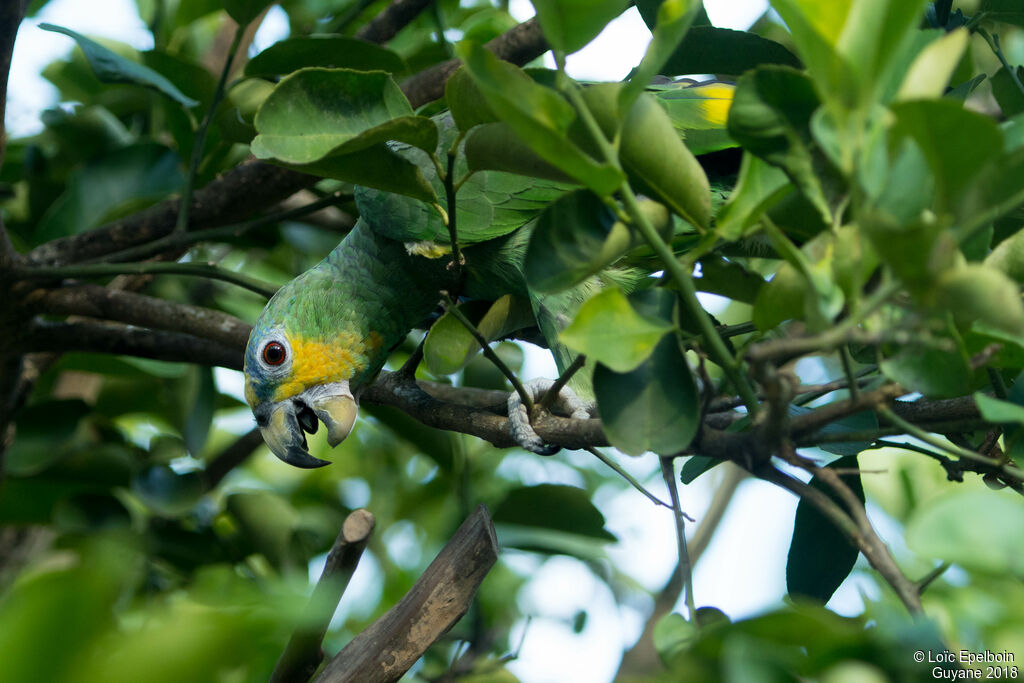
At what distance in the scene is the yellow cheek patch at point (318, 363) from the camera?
5.07 ft

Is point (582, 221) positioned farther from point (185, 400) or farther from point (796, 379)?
point (185, 400)

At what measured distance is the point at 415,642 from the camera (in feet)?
3.17

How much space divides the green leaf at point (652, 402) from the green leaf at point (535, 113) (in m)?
0.14

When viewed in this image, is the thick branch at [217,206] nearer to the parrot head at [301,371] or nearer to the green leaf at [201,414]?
the parrot head at [301,371]

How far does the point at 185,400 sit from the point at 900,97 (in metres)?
1.78

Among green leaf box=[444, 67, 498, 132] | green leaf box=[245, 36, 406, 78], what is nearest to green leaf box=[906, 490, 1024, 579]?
green leaf box=[444, 67, 498, 132]

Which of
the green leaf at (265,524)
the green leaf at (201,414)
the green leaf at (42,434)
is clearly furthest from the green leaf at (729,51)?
the green leaf at (42,434)

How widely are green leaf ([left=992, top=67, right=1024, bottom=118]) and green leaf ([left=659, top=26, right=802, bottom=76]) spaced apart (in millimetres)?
271

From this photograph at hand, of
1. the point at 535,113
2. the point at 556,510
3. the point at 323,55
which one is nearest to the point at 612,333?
the point at 535,113

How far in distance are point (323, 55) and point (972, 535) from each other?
1248 mm

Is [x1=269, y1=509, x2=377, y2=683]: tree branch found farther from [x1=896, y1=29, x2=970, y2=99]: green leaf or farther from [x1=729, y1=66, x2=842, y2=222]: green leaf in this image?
[x1=896, y1=29, x2=970, y2=99]: green leaf

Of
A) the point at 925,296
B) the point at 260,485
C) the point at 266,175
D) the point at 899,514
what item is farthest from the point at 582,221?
the point at 260,485

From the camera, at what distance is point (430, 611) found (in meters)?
0.97

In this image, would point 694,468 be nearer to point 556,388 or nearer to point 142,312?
point 556,388
